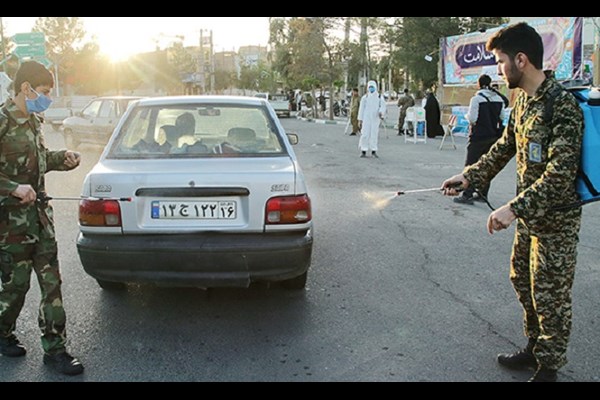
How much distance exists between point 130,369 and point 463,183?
227cm

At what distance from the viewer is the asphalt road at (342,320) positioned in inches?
131

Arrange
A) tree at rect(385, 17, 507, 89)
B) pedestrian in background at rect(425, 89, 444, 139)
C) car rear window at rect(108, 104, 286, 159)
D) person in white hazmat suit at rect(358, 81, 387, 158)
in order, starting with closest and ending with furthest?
car rear window at rect(108, 104, 286, 159)
person in white hazmat suit at rect(358, 81, 387, 158)
pedestrian in background at rect(425, 89, 444, 139)
tree at rect(385, 17, 507, 89)

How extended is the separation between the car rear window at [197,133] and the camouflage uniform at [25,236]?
978 mm

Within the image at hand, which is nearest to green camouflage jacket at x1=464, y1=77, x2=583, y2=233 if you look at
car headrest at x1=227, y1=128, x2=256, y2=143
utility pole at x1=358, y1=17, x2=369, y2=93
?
car headrest at x1=227, y1=128, x2=256, y2=143

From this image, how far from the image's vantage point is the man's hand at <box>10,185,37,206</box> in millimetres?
3174

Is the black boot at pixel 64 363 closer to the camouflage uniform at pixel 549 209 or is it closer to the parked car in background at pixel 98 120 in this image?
the camouflage uniform at pixel 549 209

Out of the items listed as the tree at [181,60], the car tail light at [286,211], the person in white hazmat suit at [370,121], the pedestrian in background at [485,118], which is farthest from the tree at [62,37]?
the car tail light at [286,211]

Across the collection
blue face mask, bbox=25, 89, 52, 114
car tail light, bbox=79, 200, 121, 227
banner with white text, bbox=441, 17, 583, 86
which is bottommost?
car tail light, bbox=79, 200, 121, 227

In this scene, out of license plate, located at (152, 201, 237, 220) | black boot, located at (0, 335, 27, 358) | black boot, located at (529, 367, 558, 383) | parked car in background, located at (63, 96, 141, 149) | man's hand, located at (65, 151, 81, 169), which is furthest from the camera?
parked car in background, located at (63, 96, 141, 149)

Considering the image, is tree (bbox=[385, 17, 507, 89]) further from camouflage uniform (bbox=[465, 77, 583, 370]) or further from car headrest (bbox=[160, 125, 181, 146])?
camouflage uniform (bbox=[465, 77, 583, 370])

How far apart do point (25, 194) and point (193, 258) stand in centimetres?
105

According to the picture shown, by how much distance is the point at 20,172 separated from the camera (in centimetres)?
336

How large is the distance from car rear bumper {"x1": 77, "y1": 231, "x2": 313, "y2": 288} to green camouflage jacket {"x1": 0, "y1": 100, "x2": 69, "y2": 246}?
456mm

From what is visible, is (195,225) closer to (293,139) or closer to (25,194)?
(25,194)
